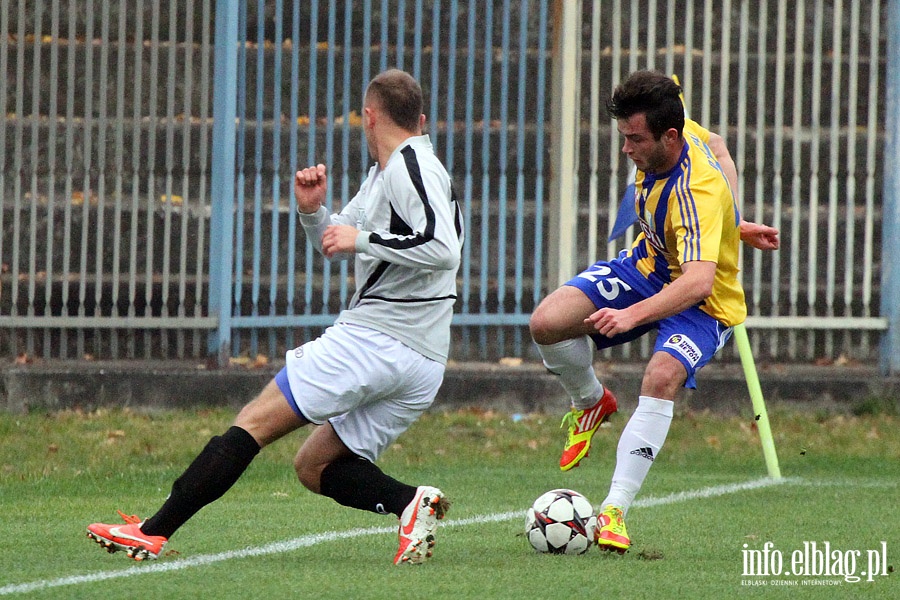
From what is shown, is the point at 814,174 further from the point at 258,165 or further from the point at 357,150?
the point at 258,165

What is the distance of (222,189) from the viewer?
1106 cm

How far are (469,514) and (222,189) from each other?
459cm

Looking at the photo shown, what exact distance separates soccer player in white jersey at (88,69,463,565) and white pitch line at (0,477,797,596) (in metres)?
0.11

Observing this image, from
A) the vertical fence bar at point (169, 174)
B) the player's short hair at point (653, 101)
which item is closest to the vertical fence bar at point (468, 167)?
the vertical fence bar at point (169, 174)

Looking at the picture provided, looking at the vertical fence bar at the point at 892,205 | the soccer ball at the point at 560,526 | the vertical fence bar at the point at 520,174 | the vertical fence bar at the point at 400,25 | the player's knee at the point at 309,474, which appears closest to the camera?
the player's knee at the point at 309,474

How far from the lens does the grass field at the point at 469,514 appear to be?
201 inches

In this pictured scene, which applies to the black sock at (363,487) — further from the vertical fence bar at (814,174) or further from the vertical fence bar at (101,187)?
the vertical fence bar at (814,174)

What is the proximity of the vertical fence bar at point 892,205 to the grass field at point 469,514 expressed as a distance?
2.27 ft

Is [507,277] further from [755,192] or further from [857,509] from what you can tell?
[857,509]

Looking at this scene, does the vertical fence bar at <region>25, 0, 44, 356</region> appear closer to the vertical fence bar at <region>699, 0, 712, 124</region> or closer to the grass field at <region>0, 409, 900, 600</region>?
the grass field at <region>0, 409, 900, 600</region>

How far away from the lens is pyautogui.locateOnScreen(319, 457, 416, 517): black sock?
5.53 m

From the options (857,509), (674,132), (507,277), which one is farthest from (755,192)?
(674,132)

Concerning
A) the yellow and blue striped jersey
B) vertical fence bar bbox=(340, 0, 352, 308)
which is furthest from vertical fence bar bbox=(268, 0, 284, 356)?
the yellow and blue striped jersey

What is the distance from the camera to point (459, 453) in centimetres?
959
